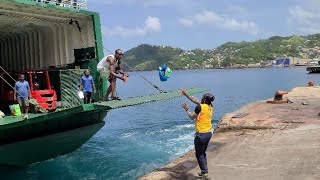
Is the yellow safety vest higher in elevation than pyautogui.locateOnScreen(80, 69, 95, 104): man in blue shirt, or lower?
lower

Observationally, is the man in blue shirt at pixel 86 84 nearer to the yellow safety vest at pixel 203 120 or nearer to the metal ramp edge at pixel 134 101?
the metal ramp edge at pixel 134 101

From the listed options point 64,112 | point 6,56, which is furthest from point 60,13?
point 6,56

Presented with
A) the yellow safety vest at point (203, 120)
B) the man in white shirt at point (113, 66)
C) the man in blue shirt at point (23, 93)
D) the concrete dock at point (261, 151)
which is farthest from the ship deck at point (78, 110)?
the yellow safety vest at point (203, 120)

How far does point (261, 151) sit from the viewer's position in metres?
9.68

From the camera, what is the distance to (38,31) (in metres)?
16.6

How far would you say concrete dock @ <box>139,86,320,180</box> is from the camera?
8.06 metres

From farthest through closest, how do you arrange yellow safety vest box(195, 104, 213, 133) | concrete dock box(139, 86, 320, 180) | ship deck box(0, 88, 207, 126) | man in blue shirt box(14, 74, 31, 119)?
man in blue shirt box(14, 74, 31, 119) < ship deck box(0, 88, 207, 126) < concrete dock box(139, 86, 320, 180) < yellow safety vest box(195, 104, 213, 133)

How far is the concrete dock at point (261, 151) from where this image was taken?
26.5 ft

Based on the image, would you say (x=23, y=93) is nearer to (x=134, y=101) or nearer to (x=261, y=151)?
(x=134, y=101)

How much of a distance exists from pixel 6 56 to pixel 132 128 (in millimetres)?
7587

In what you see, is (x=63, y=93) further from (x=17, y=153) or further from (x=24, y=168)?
(x=24, y=168)

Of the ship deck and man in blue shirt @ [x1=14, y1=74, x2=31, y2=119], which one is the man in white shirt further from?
man in blue shirt @ [x1=14, y1=74, x2=31, y2=119]

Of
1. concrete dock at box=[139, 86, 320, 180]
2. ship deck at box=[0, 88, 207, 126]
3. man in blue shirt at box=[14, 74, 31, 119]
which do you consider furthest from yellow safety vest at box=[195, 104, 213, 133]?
man in blue shirt at box=[14, 74, 31, 119]

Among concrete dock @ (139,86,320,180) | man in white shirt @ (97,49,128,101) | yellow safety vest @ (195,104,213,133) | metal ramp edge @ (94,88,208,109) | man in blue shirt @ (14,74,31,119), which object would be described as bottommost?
concrete dock @ (139,86,320,180)
